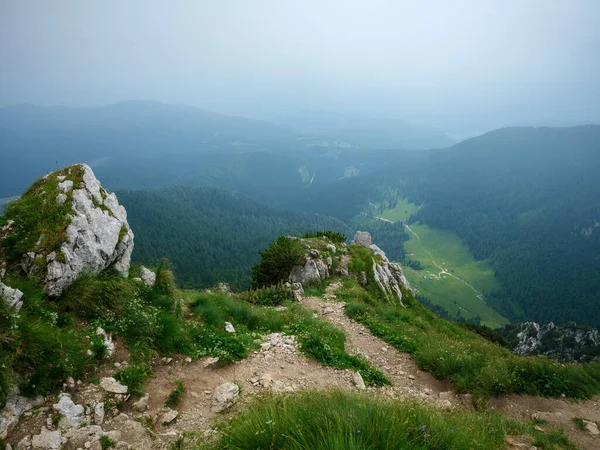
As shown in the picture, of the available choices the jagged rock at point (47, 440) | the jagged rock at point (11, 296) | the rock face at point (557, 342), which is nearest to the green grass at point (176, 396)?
the jagged rock at point (47, 440)

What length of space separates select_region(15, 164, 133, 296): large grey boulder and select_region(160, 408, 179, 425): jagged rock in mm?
4959

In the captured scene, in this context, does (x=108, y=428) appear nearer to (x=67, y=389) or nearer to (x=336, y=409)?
(x=67, y=389)

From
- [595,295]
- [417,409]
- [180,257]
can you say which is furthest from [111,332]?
[595,295]

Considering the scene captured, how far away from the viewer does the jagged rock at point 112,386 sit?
6.93 m

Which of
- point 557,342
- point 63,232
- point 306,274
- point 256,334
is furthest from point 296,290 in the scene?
point 557,342

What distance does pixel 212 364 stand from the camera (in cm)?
920

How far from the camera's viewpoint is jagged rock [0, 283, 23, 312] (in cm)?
690

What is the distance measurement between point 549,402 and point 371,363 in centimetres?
556

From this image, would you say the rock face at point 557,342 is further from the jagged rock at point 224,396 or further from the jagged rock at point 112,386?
the jagged rock at point 112,386

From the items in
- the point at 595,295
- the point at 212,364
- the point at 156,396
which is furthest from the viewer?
the point at 595,295

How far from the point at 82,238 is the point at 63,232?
0.55 m

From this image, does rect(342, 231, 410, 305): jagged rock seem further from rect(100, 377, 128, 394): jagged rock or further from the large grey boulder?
rect(100, 377, 128, 394): jagged rock

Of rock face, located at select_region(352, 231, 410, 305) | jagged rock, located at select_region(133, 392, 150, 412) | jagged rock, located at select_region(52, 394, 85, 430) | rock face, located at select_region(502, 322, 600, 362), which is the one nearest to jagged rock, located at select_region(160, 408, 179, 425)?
jagged rock, located at select_region(133, 392, 150, 412)

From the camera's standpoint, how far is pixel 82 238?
1019cm
